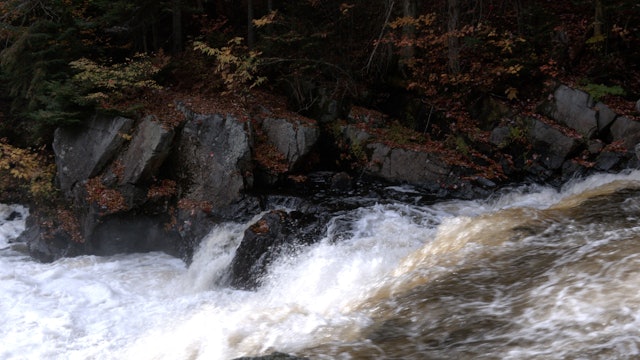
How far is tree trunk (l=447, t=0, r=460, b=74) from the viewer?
1203cm

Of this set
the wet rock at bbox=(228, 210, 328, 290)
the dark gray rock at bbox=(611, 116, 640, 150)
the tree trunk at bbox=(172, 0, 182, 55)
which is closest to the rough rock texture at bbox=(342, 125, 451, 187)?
the wet rock at bbox=(228, 210, 328, 290)

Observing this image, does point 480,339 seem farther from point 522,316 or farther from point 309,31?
point 309,31

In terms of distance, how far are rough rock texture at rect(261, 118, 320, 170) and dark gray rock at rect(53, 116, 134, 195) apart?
3342 mm

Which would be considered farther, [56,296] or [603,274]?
[56,296]

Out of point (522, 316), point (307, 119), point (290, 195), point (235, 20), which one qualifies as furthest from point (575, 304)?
point (235, 20)

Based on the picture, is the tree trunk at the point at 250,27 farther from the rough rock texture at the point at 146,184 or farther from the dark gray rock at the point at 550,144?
the dark gray rock at the point at 550,144

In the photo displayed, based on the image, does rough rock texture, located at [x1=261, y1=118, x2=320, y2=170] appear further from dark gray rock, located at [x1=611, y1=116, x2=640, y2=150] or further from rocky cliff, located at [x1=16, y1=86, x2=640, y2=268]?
dark gray rock, located at [x1=611, y1=116, x2=640, y2=150]

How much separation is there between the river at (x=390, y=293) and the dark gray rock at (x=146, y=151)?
2.01 m

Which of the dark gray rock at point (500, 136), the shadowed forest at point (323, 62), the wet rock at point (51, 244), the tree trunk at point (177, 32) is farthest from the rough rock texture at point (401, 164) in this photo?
the wet rock at point (51, 244)

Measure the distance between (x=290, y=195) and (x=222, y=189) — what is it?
1.53 meters

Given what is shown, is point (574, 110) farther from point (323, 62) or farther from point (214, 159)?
point (214, 159)

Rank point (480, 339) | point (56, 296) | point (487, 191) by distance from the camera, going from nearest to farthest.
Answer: point (480, 339)
point (56, 296)
point (487, 191)

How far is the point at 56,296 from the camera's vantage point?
879 centimetres

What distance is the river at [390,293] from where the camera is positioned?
166 inches
